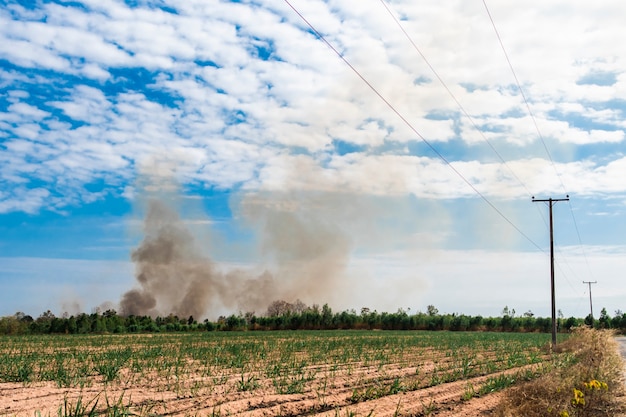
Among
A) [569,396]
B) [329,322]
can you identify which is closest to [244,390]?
[569,396]

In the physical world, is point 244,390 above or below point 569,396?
below

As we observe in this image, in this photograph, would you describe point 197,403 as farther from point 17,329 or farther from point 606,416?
point 17,329

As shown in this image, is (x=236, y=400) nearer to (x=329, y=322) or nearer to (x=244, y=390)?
(x=244, y=390)

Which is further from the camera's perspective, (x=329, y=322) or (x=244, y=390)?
(x=329, y=322)

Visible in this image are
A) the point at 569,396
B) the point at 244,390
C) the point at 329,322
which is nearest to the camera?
the point at 569,396

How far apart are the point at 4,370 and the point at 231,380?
29.1 feet

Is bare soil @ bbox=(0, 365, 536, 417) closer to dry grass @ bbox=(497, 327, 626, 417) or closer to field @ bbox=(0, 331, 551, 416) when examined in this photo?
field @ bbox=(0, 331, 551, 416)

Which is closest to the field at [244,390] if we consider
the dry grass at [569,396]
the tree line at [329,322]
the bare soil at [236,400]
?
the bare soil at [236,400]

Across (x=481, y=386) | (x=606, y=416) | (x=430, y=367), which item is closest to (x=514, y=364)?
(x=430, y=367)

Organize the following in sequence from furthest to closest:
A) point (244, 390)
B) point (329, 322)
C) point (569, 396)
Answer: point (329, 322)
point (244, 390)
point (569, 396)

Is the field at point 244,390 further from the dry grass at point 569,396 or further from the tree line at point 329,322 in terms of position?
the tree line at point 329,322

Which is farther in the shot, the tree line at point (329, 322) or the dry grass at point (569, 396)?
the tree line at point (329, 322)

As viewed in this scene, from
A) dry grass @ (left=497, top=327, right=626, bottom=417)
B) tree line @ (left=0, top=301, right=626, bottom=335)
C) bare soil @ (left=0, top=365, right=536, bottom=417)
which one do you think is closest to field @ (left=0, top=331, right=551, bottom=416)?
bare soil @ (left=0, top=365, right=536, bottom=417)

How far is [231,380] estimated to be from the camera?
62.5 ft
